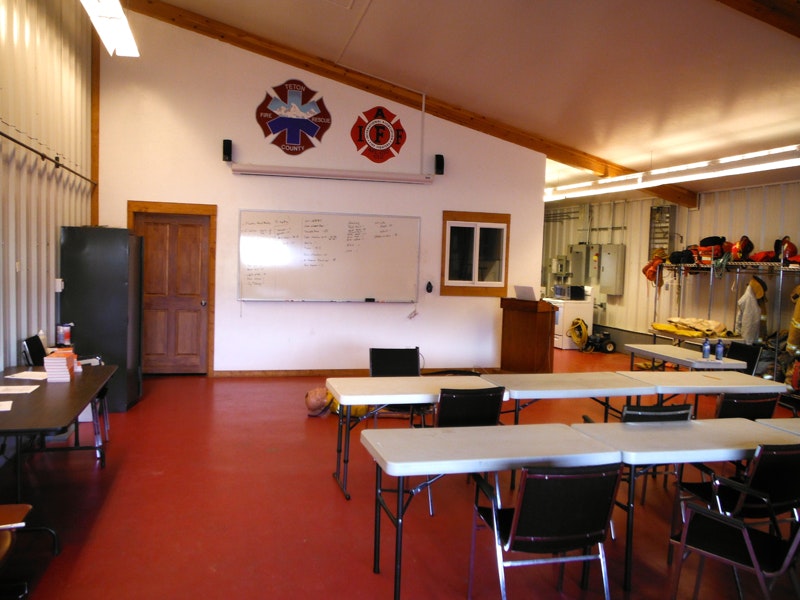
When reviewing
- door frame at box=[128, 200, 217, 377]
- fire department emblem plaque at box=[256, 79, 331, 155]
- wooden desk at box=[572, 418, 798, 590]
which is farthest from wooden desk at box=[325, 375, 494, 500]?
fire department emblem plaque at box=[256, 79, 331, 155]

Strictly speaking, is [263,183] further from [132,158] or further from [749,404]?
[749,404]

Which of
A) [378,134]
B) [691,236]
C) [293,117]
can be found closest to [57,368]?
[293,117]

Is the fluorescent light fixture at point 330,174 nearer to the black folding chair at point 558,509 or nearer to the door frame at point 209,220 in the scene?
the door frame at point 209,220

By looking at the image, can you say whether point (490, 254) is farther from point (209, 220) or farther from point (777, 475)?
point (777, 475)

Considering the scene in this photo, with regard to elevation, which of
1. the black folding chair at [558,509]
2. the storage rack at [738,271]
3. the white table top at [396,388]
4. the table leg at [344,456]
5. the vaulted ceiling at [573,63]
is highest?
the vaulted ceiling at [573,63]

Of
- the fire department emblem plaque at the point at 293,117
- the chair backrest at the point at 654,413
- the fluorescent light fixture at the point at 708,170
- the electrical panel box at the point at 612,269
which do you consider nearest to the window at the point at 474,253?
the fluorescent light fixture at the point at 708,170

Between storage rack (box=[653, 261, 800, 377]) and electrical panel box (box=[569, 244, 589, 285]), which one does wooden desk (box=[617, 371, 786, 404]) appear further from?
electrical panel box (box=[569, 244, 589, 285])

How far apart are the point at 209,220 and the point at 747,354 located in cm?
641

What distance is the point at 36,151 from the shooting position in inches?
200

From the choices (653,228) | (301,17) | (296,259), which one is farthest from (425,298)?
(653,228)

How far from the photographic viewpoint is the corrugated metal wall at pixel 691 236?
794cm

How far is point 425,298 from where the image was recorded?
834 centimetres

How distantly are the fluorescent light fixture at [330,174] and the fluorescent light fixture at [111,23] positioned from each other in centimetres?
266

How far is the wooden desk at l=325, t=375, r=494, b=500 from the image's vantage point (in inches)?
142
